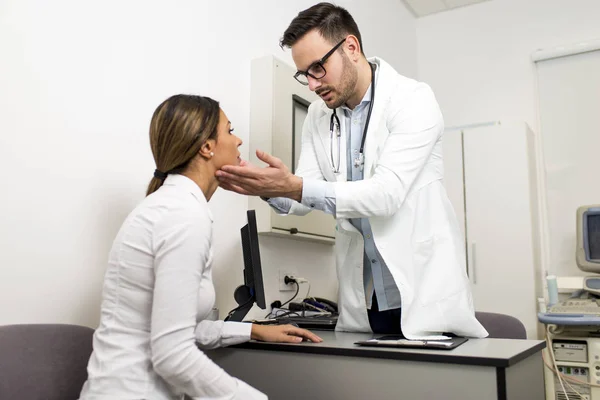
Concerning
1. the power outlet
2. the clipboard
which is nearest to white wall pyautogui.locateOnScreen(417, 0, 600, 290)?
the power outlet

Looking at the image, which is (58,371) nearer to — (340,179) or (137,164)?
(137,164)

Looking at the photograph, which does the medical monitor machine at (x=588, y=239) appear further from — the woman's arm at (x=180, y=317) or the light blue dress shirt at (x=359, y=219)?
the woman's arm at (x=180, y=317)

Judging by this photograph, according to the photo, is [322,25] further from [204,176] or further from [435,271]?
[435,271]

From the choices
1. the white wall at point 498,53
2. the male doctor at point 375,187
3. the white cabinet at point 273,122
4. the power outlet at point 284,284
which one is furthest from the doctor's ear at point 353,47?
the white wall at point 498,53

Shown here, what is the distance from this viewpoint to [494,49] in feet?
12.6

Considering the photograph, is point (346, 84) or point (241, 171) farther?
point (346, 84)

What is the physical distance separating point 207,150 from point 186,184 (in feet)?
0.43

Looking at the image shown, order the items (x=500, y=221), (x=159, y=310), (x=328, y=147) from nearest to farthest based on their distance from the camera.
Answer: (x=159, y=310)
(x=328, y=147)
(x=500, y=221)

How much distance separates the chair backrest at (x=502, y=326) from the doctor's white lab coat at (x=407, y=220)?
58 centimetres

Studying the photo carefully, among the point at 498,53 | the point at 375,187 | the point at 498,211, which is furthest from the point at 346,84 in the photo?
the point at 498,53

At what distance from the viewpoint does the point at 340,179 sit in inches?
66.1

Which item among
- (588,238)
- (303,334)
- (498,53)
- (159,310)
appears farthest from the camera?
(498,53)

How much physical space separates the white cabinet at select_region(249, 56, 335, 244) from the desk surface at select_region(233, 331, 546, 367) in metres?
0.73

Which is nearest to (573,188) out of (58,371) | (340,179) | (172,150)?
(340,179)
